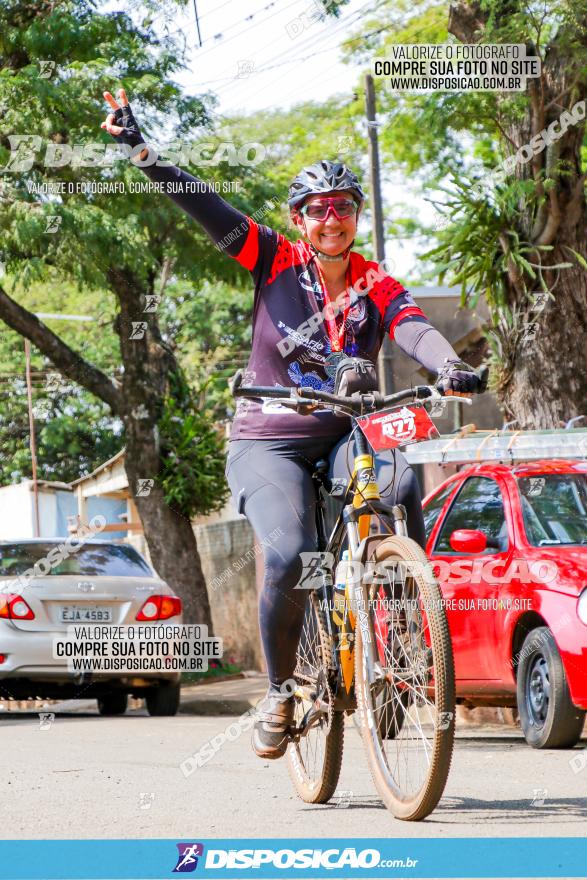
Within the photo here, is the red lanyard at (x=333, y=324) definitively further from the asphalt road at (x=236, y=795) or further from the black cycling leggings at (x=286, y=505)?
the asphalt road at (x=236, y=795)

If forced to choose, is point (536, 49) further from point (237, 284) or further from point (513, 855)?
point (513, 855)

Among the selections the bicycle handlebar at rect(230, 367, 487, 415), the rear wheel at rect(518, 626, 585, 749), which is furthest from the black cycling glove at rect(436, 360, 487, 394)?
the rear wheel at rect(518, 626, 585, 749)

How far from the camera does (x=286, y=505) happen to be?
16.8ft

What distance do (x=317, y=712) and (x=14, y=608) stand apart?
22.5 feet

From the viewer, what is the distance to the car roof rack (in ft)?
29.7

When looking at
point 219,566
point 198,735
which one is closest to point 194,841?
point 198,735

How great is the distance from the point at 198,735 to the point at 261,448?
445 cm

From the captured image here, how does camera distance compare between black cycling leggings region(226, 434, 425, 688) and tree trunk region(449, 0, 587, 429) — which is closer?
black cycling leggings region(226, 434, 425, 688)

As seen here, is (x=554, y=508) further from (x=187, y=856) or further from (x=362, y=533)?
(x=187, y=856)

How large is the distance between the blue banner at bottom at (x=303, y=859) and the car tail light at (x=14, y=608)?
7.54 metres

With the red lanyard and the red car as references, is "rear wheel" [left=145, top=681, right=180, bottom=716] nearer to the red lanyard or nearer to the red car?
the red car

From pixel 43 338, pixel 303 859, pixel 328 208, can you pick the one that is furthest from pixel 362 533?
pixel 43 338

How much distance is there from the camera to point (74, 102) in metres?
15.8

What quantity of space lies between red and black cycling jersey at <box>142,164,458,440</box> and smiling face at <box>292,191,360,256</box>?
0.12 meters
